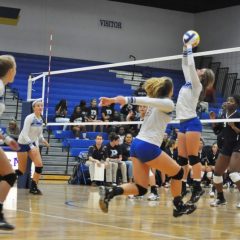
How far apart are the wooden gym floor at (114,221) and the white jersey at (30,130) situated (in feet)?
5.18

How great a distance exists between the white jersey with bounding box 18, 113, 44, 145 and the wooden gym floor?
158 cm

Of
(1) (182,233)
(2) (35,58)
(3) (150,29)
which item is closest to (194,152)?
(1) (182,233)

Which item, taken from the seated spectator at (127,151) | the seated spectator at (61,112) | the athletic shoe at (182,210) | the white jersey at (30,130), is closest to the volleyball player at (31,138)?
the white jersey at (30,130)

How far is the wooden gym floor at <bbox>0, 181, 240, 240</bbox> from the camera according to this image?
5746mm

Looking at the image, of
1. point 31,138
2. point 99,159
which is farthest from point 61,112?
point 31,138

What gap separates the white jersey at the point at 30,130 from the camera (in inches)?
436

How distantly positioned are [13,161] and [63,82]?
8.08 metres

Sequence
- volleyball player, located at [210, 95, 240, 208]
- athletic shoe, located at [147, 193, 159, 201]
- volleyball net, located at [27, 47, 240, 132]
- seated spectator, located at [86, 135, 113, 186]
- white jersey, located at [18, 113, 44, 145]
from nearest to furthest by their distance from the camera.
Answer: volleyball player, located at [210, 95, 240, 208] < athletic shoe, located at [147, 193, 159, 201] < white jersey, located at [18, 113, 44, 145] < seated spectator, located at [86, 135, 113, 186] < volleyball net, located at [27, 47, 240, 132]

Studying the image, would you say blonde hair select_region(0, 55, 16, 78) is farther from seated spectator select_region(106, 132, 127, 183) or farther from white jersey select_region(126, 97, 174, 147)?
seated spectator select_region(106, 132, 127, 183)

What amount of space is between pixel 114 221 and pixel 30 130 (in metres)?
4.69

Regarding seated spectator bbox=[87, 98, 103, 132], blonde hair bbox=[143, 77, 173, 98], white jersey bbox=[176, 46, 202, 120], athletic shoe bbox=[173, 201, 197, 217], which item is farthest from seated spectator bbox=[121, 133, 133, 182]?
blonde hair bbox=[143, 77, 173, 98]

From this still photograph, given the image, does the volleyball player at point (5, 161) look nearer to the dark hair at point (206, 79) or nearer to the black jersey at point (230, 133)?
the dark hair at point (206, 79)

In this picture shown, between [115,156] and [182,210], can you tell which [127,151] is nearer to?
[115,156]

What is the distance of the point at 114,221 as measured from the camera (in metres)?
6.95
